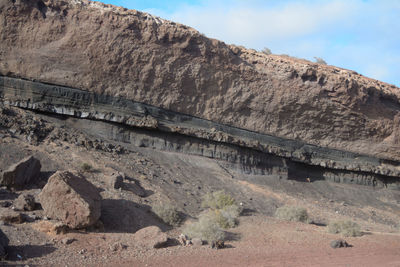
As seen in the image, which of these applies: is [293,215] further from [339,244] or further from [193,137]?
[193,137]

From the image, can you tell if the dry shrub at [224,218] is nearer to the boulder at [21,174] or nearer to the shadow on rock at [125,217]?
the shadow on rock at [125,217]

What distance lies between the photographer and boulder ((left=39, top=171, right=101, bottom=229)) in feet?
27.1

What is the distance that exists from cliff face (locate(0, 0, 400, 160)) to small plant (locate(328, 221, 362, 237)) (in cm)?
811

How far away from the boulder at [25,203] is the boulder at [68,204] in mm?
491

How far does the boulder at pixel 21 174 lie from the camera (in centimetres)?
977

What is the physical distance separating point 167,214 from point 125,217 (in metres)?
1.43

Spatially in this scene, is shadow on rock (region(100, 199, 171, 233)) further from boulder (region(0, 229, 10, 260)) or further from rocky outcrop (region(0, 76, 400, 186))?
rocky outcrop (region(0, 76, 400, 186))

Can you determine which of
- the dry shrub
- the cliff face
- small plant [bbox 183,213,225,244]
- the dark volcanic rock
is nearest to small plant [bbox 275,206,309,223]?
the dry shrub

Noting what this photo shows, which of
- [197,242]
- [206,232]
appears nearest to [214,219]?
[206,232]

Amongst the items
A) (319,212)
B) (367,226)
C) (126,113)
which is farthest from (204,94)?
(367,226)

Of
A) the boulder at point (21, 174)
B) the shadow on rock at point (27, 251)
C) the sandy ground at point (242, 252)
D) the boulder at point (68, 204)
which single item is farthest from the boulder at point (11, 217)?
the boulder at point (21, 174)

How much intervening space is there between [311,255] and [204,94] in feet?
35.8

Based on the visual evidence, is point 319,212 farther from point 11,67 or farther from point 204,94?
point 11,67

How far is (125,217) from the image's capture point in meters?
9.87
